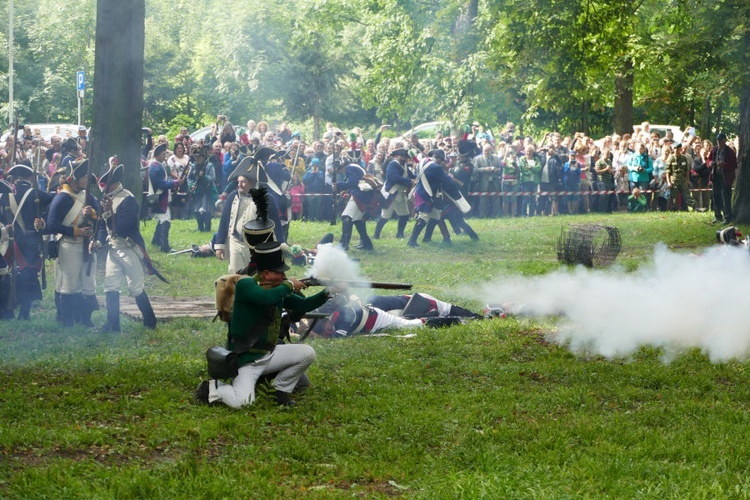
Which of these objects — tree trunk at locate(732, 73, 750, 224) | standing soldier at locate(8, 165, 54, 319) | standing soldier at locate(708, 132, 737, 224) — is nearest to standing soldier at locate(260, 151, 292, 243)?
standing soldier at locate(8, 165, 54, 319)

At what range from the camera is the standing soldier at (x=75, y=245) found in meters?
12.2

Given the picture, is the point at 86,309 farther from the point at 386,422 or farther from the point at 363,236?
the point at 363,236

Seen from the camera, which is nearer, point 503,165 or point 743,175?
point 743,175

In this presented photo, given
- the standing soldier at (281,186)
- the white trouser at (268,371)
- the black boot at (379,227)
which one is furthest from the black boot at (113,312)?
the black boot at (379,227)

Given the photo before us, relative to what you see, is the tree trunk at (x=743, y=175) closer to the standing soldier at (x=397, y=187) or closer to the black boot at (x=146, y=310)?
the standing soldier at (x=397, y=187)

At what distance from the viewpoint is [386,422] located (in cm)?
785

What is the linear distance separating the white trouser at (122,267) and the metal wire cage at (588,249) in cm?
752

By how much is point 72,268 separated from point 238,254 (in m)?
1.97

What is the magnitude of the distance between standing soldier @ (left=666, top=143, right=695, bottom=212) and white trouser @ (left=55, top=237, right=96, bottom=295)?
19959 millimetres

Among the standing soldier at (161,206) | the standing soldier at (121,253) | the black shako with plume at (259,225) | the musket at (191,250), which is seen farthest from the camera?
the standing soldier at (161,206)

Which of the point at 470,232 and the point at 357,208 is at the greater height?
the point at 357,208

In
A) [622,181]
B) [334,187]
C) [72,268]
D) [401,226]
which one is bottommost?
[72,268]

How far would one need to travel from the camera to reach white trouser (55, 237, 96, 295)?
12352 millimetres

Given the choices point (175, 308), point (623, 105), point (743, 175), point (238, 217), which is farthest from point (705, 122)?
point (238, 217)
